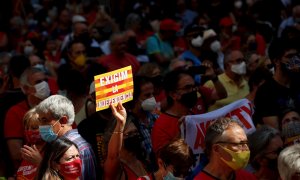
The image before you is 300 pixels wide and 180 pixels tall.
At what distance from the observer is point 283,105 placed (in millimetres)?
6879

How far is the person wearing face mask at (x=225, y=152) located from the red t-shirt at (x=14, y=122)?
252cm

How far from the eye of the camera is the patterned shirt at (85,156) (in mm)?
5613

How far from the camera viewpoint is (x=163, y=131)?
6.33m

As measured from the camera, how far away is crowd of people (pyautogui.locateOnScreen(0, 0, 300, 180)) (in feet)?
16.8

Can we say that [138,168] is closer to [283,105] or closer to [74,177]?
[74,177]

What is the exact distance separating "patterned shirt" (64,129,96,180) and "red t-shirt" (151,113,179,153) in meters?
0.71

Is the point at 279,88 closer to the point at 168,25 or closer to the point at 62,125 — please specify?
the point at 62,125

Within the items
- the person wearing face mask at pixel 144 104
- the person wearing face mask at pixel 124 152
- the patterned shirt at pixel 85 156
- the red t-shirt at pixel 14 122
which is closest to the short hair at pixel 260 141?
the person wearing face mask at pixel 124 152

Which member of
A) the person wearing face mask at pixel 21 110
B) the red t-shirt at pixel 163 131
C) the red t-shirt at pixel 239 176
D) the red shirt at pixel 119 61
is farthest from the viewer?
the red shirt at pixel 119 61

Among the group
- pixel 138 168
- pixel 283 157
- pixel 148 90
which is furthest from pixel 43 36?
pixel 283 157

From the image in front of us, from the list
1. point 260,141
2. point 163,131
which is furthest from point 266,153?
point 163,131

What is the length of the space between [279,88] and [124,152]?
194cm

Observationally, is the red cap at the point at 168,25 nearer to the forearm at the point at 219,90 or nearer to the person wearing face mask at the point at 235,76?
the person wearing face mask at the point at 235,76

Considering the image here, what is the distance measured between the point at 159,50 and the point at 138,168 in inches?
213
